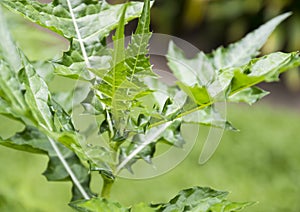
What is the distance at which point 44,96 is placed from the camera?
28.7 inches

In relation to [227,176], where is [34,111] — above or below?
above

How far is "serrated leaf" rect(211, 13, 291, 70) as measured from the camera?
0.96 metres

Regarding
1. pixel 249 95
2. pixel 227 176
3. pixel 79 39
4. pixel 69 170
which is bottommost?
pixel 227 176

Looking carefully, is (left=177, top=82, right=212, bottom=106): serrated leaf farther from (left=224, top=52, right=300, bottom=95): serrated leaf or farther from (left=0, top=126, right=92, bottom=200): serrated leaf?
(left=0, top=126, right=92, bottom=200): serrated leaf

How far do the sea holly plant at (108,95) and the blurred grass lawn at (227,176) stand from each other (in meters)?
0.82

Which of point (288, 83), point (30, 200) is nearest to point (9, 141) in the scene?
point (30, 200)

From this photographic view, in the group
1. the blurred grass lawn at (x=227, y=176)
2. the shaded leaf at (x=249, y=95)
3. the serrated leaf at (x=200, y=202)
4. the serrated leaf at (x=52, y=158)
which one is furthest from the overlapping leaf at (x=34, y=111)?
the blurred grass lawn at (x=227, y=176)

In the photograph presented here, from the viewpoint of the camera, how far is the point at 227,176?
2420 millimetres

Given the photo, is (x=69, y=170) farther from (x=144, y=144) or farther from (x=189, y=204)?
(x=189, y=204)

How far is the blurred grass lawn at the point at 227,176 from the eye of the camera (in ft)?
6.68

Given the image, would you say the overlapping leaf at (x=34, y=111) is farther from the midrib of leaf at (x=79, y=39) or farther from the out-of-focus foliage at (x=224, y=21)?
the out-of-focus foliage at (x=224, y=21)

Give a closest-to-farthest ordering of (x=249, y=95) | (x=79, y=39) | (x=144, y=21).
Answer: (x=144, y=21)
(x=79, y=39)
(x=249, y=95)

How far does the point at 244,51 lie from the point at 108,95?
36cm

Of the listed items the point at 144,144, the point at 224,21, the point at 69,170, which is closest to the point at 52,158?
the point at 69,170
